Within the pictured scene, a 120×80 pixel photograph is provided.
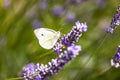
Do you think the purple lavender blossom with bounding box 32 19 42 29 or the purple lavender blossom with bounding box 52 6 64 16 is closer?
the purple lavender blossom with bounding box 32 19 42 29

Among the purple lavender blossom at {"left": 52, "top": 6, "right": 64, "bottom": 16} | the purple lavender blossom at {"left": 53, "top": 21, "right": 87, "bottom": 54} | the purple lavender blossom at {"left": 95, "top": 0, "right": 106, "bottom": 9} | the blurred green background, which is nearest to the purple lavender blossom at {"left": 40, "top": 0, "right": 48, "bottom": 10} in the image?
the blurred green background

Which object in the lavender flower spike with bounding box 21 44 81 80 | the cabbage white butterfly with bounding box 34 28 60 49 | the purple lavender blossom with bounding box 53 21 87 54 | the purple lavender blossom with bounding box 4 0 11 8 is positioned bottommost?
the lavender flower spike with bounding box 21 44 81 80

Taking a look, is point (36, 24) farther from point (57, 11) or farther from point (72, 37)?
→ point (72, 37)

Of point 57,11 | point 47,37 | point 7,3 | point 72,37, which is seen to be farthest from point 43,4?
point 72,37

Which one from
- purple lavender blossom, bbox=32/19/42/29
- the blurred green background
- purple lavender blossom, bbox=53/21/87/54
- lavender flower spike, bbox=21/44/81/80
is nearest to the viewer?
lavender flower spike, bbox=21/44/81/80

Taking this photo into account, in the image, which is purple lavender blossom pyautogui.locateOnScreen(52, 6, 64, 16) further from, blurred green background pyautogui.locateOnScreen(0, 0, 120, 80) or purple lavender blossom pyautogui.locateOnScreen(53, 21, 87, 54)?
purple lavender blossom pyautogui.locateOnScreen(53, 21, 87, 54)

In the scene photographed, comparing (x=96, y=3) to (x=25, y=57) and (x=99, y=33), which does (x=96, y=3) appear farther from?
(x=25, y=57)

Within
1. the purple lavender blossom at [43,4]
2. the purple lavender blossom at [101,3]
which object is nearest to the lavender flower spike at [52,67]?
the purple lavender blossom at [43,4]

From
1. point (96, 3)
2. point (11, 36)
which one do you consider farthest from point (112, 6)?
point (11, 36)
